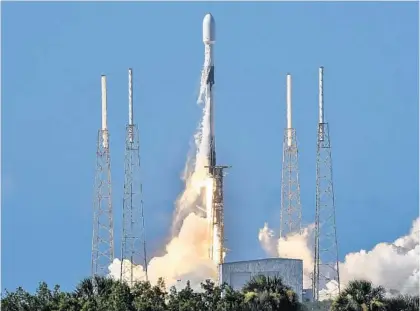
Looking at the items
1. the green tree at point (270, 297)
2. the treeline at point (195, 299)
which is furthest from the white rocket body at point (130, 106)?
the green tree at point (270, 297)

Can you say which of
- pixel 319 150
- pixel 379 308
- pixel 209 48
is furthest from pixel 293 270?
pixel 379 308

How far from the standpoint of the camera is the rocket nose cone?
422ft

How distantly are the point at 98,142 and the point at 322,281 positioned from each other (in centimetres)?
1942

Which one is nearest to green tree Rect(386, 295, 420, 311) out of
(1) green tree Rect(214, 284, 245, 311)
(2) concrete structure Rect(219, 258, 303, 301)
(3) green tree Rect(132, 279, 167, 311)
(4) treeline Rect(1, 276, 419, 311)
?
(4) treeline Rect(1, 276, 419, 311)

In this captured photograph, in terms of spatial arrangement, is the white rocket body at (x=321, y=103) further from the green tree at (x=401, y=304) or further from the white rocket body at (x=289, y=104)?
the green tree at (x=401, y=304)

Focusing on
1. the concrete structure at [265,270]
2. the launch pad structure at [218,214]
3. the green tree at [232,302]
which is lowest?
the green tree at [232,302]

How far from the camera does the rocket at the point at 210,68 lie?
129 meters

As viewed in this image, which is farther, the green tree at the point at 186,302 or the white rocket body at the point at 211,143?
the white rocket body at the point at 211,143

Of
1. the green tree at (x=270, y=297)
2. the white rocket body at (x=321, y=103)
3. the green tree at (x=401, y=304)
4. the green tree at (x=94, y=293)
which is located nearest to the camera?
the green tree at (x=401, y=304)

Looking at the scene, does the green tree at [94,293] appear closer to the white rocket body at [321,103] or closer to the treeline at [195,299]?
the treeline at [195,299]

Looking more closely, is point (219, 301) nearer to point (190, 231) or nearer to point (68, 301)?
point (68, 301)

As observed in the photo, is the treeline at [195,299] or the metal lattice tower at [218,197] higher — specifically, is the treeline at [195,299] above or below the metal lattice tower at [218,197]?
below

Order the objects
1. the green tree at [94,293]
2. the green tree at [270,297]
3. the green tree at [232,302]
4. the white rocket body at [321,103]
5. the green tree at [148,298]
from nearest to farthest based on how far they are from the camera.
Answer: the green tree at [270,297] → the green tree at [232,302] → the green tree at [148,298] → the green tree at [94,293] → the white rocket body at [321,103]

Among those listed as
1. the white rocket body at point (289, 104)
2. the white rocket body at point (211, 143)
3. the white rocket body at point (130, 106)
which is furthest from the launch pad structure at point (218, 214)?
the white rocket body at point (130, 106)
